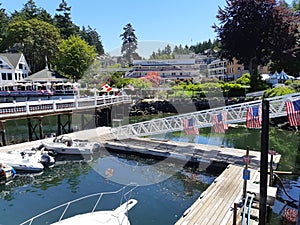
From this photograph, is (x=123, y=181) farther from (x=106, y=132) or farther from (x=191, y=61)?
(x=191, y=61)

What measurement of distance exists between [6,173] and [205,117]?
38.9 ft

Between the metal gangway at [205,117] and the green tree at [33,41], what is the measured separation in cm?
4156

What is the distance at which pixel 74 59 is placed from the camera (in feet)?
158

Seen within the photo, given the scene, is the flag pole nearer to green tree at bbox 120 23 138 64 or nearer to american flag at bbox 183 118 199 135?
american flag at bbox 183 118 199 135

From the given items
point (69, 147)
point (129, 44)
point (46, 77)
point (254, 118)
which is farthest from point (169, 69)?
point (254, 118)

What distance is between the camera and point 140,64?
82.6 m

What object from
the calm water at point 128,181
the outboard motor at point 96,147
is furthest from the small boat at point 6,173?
the outboard motor at point 96,147

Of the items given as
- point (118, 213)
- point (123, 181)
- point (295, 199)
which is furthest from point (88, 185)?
point (295, 199)

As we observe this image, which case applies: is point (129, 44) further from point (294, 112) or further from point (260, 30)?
point (294, 112)

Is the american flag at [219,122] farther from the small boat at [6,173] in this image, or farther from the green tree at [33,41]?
the green tree at [33,41]

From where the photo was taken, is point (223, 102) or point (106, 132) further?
point (223, 102)

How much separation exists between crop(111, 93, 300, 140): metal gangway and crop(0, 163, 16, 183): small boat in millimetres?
7886

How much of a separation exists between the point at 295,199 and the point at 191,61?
7567 centimetres

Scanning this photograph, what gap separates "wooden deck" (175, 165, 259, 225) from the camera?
8.37 meters
